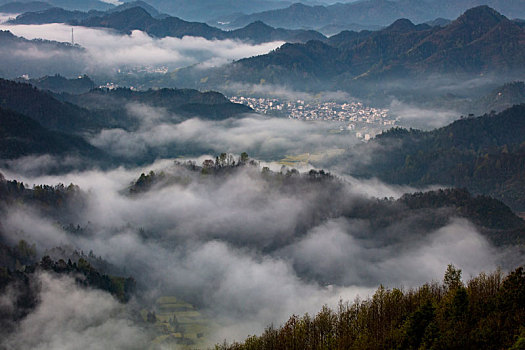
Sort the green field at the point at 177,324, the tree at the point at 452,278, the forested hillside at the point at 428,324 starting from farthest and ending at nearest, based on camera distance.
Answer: the green field at the point at 177,324 → the tree at the point at 452,278 → the forested hillside at the point at 428,324

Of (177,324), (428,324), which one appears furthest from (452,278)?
(177,324)

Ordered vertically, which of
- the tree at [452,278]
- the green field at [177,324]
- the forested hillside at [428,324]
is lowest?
the green field at [177,324]

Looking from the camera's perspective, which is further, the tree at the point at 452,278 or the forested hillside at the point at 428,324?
the tree at the point at 452,278

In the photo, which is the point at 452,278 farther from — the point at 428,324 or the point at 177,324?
the point at 177,324

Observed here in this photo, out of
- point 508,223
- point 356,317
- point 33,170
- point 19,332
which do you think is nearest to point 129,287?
point 19,332

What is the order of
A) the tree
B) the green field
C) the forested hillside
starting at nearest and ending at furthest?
the forested hillside
the tree
the green field

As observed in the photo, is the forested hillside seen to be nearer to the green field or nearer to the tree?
the tree

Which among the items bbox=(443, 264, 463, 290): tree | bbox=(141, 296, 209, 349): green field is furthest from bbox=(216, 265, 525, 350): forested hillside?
bbox=(141, 296, 209, 349): green field

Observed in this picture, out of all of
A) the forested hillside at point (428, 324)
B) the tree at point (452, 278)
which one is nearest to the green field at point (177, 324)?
the forested hillside at point (428, 324)

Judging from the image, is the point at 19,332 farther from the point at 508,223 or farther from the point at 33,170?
the point at 508,223

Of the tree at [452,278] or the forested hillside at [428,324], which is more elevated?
the tree at [452,278]

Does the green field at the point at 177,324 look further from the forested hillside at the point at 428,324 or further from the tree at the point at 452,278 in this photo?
the tree at the point at 452,278
